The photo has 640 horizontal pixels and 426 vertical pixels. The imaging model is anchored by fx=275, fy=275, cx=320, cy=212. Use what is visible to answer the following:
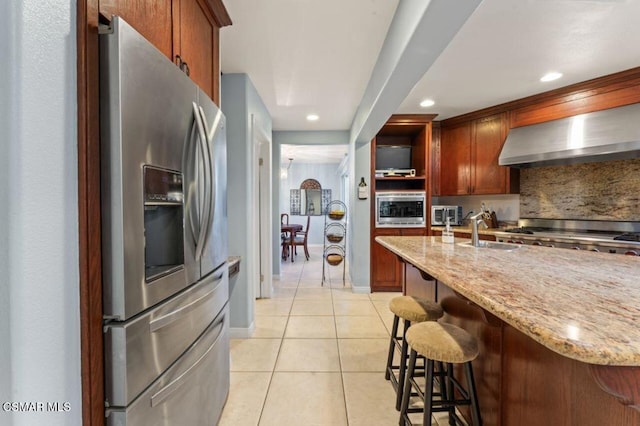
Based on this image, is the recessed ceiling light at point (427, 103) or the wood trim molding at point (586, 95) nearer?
the wood trim molding at point (586, 95)

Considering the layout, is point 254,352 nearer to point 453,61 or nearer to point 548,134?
point 453,61

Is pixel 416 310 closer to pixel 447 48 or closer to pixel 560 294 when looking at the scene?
pixel 560 294

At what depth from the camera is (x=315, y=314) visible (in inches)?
124

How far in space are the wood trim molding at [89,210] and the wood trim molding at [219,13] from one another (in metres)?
1.00

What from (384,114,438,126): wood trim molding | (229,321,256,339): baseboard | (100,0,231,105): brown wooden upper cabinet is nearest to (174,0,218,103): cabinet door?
(100,0,231,105): brown wooden upper cabinet

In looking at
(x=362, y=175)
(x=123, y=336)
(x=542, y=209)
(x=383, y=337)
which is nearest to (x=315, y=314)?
(x=383, y=337)

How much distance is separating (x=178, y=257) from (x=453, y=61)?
8.65 feet

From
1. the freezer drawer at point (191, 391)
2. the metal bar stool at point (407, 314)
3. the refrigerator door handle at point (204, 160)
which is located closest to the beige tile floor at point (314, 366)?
the metal bar stool at point (407, 314)

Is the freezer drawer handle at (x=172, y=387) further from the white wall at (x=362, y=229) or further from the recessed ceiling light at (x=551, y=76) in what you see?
the recessed ceiling light at (x=551, y=76)

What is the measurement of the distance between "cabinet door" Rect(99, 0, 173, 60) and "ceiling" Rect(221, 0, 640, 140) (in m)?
0.74

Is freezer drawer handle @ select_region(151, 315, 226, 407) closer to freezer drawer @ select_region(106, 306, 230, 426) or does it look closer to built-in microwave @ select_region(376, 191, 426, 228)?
freezer drawer @ select_region(106, 306, 230, 426)

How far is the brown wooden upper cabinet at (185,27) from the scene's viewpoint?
985 millimetres

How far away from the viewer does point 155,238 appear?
103 cm

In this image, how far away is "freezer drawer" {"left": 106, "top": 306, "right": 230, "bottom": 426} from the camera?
35.4 inches
